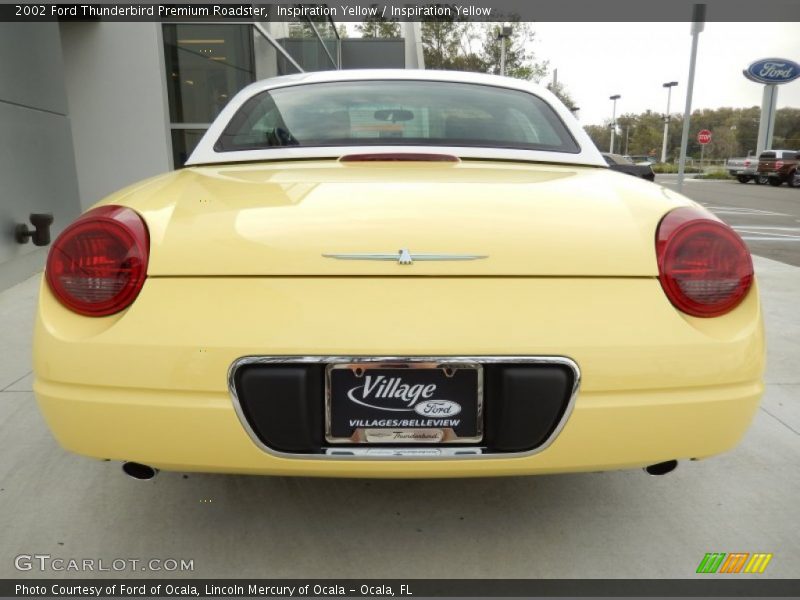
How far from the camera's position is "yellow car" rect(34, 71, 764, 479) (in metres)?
1.35

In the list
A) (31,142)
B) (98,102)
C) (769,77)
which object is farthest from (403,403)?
(769,77)

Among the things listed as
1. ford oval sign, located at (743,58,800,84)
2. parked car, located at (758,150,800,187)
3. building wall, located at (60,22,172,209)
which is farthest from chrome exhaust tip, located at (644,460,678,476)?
ford oval sign, located at (743,58,800,84)

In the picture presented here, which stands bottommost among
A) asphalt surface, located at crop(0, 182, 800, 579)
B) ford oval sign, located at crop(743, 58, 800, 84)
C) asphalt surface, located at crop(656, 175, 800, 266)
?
asphalt surface, located at crop(656, 175, 800, 266)

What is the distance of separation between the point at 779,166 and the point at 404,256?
103ft

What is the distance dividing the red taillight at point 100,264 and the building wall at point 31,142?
4.00 m

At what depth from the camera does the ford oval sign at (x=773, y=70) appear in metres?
33.6

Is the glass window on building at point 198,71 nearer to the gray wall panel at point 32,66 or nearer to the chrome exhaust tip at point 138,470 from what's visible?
the gray wall panel at point 32,66

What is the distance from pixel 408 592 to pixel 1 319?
3698mm

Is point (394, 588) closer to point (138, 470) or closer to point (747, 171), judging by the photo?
point (138, 470)

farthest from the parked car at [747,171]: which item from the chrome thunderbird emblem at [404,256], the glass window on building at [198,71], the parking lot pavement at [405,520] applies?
the chrome thunderbird emblem at [404,256]

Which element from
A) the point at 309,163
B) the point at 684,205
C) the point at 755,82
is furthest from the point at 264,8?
the point at 755,82

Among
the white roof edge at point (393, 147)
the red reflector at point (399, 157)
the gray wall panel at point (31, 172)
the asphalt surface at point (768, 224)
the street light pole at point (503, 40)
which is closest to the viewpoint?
the red reflector at point (399, 157)

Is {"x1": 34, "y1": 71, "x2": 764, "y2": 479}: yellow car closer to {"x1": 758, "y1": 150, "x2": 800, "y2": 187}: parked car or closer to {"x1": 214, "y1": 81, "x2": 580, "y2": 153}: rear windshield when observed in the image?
{"x1": 214, "y1": 81, "x2": 580, "y2": 153}: rear windshield

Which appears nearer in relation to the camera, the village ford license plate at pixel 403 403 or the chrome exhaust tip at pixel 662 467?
the village ford license plate at pixel 403 403
